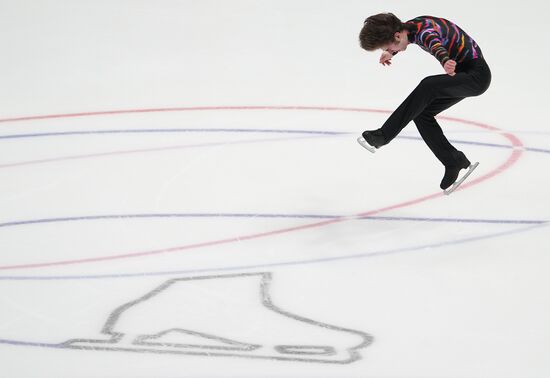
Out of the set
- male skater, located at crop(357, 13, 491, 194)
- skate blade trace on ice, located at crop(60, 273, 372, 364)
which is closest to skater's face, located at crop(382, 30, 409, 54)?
male skater, located at crop(357, 13, 491, 194)

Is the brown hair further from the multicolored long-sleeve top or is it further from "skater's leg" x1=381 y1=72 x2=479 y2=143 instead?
"skater's leg" x1=381 y1=72 x2=479 y2=143

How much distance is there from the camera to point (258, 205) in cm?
473

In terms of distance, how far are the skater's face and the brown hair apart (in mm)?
16

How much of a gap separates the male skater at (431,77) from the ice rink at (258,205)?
298 mm

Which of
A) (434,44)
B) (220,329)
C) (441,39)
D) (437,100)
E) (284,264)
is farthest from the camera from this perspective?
(437,100)

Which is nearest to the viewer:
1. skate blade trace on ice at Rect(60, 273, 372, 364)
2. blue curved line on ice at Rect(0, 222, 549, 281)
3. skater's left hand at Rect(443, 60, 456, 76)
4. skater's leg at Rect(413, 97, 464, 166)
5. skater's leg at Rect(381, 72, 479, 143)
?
skate blade trace on ice at Rect(60, 273, 372, 364)

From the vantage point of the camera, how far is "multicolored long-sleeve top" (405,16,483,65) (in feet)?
14.2

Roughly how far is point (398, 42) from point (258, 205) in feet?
3.22

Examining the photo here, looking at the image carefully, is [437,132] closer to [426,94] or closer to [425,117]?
[425,117]

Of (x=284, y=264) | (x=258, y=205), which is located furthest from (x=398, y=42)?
(x=284, y=264)

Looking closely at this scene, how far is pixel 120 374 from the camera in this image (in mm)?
3219

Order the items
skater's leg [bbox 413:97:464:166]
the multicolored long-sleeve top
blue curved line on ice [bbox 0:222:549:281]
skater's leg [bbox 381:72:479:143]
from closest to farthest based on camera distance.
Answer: blue curved line on ice [bbox 0:222:549:281]
the multicolored long-sleeve top
skater's leg [bbox 381:72:479:143]
skater's leg [bbox 413:97:464:166]

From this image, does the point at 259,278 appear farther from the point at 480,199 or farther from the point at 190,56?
the point at 190,56

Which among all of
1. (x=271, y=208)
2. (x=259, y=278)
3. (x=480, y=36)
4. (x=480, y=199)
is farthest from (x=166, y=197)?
(x=480, y=36)
